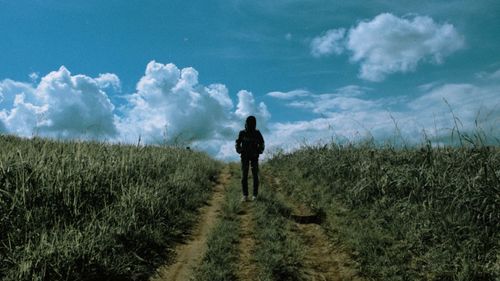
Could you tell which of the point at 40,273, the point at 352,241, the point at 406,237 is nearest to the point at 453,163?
the point at 406,237

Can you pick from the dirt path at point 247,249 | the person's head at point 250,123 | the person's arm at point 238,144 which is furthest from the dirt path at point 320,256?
the person's head at point 250,123

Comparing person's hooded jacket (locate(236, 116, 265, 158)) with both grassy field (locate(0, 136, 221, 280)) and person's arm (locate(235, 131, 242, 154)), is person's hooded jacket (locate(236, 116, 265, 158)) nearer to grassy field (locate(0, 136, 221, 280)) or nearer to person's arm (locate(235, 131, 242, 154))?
person's arm (locate(235, 131, 242, 154))

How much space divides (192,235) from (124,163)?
168 inches

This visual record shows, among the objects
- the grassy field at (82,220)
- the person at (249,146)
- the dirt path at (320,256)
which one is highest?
the person at (249,146)

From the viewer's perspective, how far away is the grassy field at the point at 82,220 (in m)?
7.40

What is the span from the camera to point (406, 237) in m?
9.36

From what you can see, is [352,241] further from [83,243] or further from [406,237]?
[83,243]

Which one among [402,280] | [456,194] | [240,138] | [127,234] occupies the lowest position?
[402,280]

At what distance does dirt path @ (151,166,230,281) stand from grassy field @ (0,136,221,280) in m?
0.26

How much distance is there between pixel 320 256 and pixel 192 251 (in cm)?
282

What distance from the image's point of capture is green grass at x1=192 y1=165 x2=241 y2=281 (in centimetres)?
818

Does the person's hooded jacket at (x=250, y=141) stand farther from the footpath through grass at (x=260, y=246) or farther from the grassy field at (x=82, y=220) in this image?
the grassy field at (x=82, y=220)

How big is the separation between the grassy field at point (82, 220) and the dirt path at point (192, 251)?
0.87 ft

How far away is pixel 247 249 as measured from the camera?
390 inches
